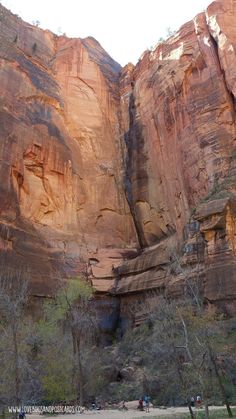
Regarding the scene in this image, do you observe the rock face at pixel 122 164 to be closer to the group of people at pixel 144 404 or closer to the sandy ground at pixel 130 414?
the group of people at pixel 144 404

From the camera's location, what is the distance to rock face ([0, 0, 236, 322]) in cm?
3550

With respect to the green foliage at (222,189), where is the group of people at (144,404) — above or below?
below

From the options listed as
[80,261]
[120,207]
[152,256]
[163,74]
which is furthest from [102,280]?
[163,74]

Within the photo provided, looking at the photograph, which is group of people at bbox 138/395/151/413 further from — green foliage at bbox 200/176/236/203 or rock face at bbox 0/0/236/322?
green foliage at bbox 200/176/236/203

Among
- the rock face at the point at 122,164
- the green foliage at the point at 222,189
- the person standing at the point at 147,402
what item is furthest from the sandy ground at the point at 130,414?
the green foliage at the point at 222,189

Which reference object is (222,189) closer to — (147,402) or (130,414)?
(147,402)

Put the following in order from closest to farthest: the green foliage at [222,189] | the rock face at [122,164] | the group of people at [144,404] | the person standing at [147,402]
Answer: the person standing at [147,402] → the group of people at [144,404] → the green foliage at [222,189] → the rock face at [122,164]

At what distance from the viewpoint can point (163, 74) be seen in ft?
149

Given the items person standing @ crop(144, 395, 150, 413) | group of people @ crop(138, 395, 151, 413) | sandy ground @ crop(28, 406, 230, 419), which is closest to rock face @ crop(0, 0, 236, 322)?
person standing @ crop(144, 395, 150, 413)

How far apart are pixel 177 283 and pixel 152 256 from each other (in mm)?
7979

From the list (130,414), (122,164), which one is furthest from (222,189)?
(122,164)

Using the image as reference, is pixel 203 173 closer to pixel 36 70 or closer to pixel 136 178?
pixel 136 178

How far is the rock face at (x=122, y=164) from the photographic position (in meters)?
35.5

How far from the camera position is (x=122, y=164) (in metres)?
50.7
